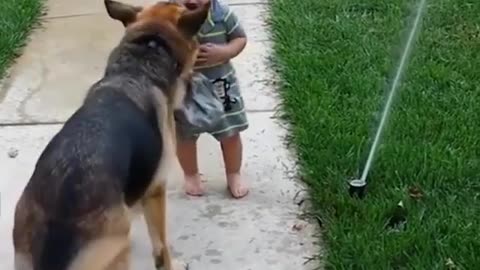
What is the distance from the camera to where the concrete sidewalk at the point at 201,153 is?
14.9ft

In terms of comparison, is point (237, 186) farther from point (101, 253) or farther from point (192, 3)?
point (101, 253)

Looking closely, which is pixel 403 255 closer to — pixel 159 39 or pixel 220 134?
pixel 220 134

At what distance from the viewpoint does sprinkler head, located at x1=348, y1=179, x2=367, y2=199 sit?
4.73 m

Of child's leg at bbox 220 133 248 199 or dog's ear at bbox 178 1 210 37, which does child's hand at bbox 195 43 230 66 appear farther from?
child's leg at bbox 220 133 248 199

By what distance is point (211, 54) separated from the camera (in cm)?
448

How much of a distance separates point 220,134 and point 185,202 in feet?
1.23

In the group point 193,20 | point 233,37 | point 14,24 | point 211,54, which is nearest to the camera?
point 193,20

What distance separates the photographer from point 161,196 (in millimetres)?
4227

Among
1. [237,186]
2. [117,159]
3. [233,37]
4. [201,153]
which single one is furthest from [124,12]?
[201,153]

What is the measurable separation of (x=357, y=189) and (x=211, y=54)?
0.89m

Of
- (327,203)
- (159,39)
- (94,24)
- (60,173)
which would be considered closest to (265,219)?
(327,203)

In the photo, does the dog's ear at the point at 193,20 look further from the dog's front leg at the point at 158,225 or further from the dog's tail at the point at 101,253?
the dog's tail at the point at 101,253

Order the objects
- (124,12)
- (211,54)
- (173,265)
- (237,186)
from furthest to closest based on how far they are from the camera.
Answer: (237,186), (211,54), (173,265), (124,12)

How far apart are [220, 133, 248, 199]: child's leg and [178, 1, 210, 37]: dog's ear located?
84 cm
